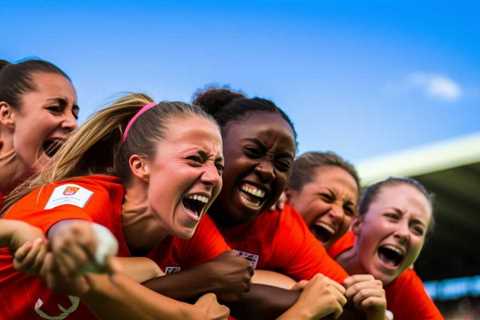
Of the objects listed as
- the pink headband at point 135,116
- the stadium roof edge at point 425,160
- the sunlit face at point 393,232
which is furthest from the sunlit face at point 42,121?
the stadium roof edge at point 425,160

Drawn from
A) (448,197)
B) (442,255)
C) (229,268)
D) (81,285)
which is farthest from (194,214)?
(442,255)

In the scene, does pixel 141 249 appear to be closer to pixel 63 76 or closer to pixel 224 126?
pixel 224 126

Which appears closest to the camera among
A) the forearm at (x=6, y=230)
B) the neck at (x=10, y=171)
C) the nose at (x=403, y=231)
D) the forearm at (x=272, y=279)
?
the forearm at (x=6, y=230)

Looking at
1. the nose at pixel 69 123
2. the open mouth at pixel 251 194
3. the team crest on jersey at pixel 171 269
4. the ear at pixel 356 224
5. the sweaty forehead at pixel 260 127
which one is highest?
the ear at pixel 356 224

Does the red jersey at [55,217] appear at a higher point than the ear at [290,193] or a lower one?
lower

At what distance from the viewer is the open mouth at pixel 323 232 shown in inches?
141

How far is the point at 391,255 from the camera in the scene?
358 cm

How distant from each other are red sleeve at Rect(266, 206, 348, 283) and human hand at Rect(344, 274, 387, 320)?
0.76 ft

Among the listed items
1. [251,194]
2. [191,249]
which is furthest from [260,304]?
[251,194]

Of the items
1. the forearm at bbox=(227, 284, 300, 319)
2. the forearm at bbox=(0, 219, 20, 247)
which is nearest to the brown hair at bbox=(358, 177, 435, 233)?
the forearm at bbox=(227, 284, 300, 319)

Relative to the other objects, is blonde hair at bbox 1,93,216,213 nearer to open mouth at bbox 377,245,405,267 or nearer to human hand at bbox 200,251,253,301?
human hand at bbox 200,251,253,301

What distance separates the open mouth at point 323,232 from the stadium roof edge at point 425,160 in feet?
16.4

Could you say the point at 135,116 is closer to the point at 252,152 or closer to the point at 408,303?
the point at 252,152

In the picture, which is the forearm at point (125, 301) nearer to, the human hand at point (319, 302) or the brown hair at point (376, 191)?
the human hand at point (319, 302)
